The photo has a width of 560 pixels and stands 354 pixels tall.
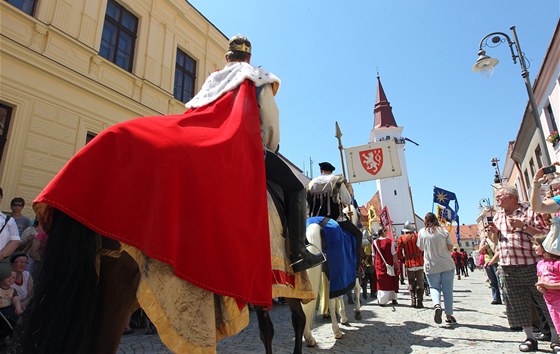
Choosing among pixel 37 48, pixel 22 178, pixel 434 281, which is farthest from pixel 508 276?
pixel 37 48

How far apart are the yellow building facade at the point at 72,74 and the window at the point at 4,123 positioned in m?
0.02

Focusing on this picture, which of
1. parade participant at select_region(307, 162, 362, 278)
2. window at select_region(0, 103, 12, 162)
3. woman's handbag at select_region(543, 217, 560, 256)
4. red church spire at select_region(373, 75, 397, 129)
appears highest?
red church spire at select_region(373, 75, 397, 129)

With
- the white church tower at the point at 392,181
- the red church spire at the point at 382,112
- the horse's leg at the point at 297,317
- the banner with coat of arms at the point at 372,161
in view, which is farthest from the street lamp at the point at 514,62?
the red church spire at the point at 382,112

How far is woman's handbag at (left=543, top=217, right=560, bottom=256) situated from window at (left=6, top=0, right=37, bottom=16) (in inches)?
421

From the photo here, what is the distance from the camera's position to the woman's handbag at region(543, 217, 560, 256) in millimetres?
3340

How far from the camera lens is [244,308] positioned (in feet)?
6.04

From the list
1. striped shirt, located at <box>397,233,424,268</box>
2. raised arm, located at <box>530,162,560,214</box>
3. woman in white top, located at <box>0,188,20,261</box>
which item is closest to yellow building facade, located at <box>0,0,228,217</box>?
woman in white top, located at <box>0,188,20,261</box>

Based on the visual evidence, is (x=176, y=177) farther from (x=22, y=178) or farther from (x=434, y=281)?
(x=22, y=178)

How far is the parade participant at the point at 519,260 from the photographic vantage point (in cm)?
393

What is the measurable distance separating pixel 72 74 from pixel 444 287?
974cm

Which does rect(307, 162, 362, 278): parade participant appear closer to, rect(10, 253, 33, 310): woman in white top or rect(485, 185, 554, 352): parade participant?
rect(485, 185, 554, 352): parade participant

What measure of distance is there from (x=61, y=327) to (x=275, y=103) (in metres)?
1.94

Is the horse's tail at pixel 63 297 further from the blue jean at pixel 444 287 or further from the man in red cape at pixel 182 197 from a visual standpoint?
the blue jean at pixel 444 287

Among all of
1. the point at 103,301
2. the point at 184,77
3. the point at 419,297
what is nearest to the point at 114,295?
the point at 103,301
